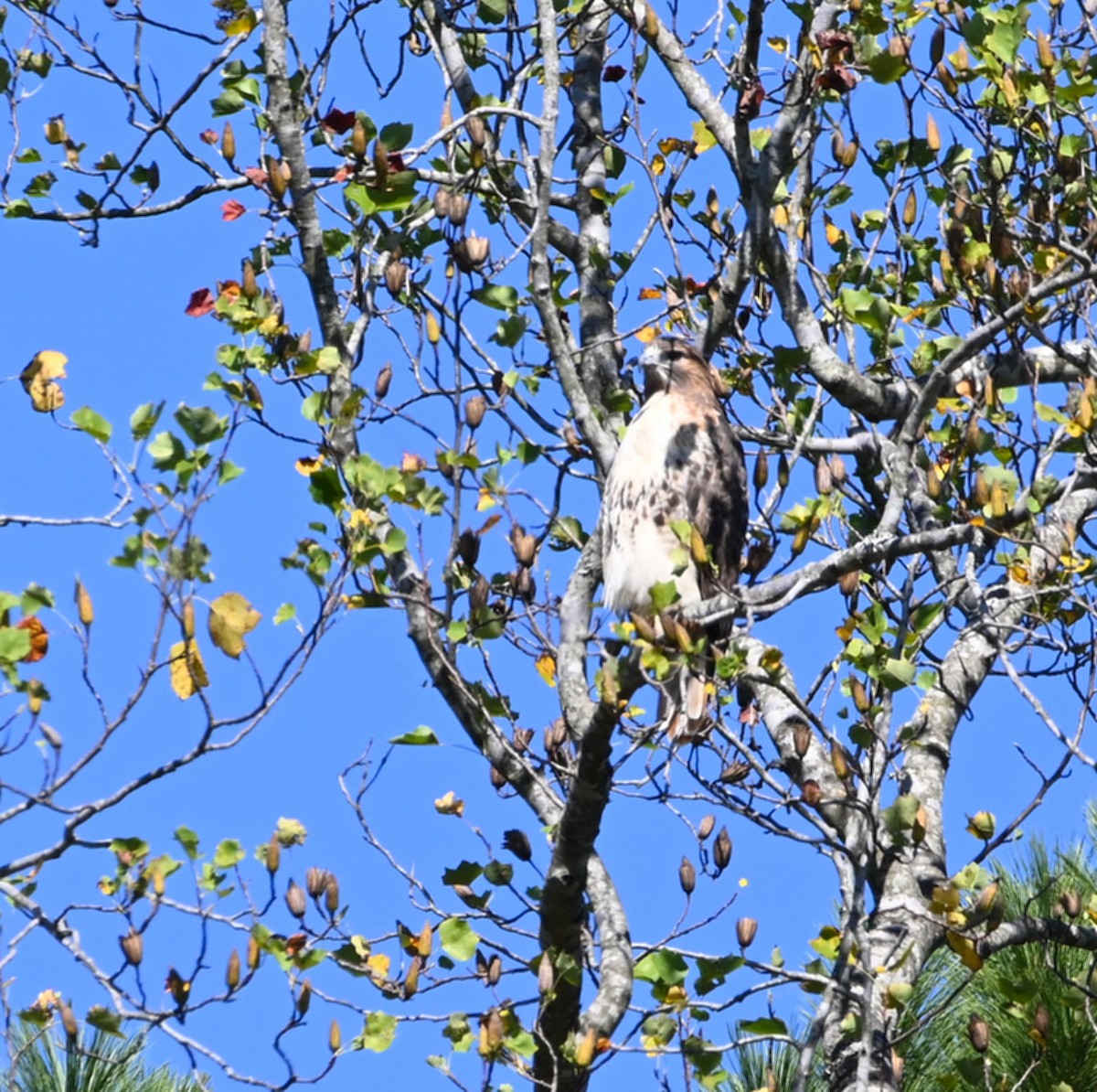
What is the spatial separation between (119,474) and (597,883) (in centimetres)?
149

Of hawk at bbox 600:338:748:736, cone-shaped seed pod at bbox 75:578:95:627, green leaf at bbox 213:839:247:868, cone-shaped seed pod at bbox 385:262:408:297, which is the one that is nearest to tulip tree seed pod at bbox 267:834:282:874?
green leaf at bbox 213:839:247:868

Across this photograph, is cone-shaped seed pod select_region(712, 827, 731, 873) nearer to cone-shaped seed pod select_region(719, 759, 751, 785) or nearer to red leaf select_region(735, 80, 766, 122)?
cone-shaped seed pod select_region(719, 759, 751, 785)

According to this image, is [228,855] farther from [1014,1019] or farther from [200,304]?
[1014,1019]

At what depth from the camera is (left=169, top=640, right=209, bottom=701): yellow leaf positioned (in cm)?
312

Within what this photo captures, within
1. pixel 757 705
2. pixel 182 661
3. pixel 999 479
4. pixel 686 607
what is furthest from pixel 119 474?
pixel 757 705

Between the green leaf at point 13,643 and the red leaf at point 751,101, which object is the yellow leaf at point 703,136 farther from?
the green leaf at point 13,643

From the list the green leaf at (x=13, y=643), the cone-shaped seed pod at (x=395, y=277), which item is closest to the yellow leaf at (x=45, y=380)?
the green leaf at (x=13, y=643)

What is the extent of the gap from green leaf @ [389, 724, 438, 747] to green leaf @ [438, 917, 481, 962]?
15.3 inches

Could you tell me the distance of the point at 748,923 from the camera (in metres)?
3.91

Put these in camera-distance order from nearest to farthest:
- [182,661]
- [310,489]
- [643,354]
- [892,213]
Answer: [182,661]
[310,489]
[892,213]
[643,354]

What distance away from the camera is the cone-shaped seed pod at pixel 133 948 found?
3.28 m

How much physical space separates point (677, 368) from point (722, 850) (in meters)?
1.96

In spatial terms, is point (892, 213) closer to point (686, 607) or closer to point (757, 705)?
point (757, 705)

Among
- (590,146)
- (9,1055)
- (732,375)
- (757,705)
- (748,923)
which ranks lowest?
(9,1055)
